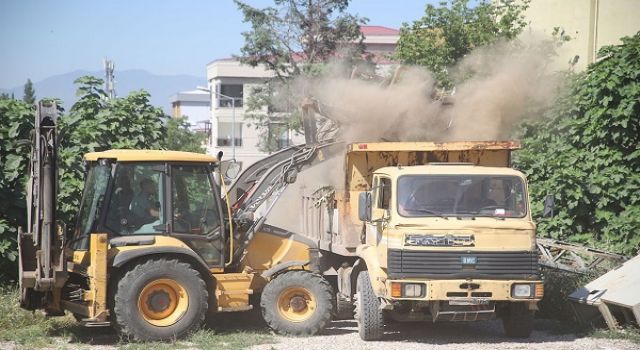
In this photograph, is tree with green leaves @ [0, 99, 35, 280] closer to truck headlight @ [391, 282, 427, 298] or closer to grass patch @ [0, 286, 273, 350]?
grass patch @ [0, 286, 273, 350]

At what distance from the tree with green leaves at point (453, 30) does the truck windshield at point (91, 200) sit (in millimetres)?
19104

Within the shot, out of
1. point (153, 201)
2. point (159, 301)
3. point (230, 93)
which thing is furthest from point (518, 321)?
point (230, 93)

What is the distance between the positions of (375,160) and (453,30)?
19.2 metres

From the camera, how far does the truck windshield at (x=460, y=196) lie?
11.1 meters

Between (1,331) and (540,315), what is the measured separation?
8.13 m

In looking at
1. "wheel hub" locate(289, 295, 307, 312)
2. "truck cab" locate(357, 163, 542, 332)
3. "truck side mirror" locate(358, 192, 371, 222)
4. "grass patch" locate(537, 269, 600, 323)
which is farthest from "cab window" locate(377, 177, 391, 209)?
"grass patch" locate(537, 269, 600, 323)

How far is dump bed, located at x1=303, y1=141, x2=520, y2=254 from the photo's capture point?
12.1 metres

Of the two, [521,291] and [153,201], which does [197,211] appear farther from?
[521,291]

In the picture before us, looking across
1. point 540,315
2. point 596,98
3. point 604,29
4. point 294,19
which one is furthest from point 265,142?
point 540,315

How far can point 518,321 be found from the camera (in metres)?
11.4

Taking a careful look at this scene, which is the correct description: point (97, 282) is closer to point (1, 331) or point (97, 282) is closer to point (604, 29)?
point (1, 331)

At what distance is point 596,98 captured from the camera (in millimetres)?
16828

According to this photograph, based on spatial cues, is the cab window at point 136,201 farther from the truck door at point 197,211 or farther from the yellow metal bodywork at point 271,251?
the yellow metal bodywork at point 271,251

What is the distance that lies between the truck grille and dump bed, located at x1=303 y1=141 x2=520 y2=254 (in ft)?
5.65
